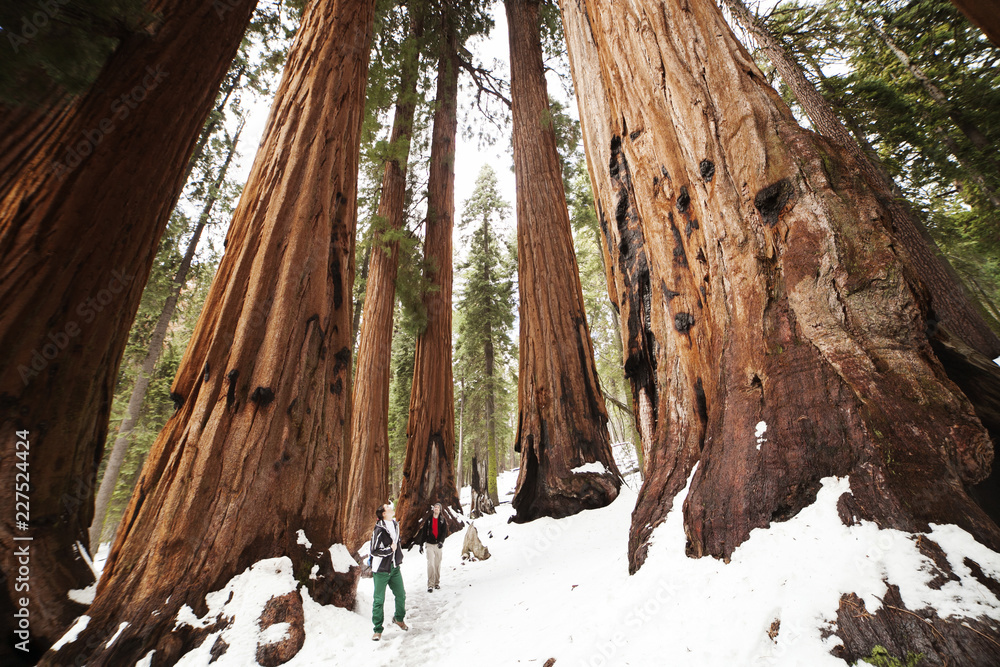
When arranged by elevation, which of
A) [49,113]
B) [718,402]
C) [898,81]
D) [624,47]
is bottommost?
[718,402]

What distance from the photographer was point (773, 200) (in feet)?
5.77

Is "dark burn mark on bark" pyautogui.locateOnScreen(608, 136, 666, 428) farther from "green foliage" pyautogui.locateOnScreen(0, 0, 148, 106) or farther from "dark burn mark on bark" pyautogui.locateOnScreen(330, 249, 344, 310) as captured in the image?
"green foliage" pyautogui.locateOnScreen(0, 0, 148, 106)

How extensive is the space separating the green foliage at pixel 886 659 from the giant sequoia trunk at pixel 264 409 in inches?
115

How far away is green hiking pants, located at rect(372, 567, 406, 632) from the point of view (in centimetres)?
309

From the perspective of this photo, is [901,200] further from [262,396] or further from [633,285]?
[262,396]

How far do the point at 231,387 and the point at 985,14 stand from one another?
4.28 metres

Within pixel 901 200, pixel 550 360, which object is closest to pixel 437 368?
pixel 550 360

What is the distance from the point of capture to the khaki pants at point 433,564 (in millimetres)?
5074

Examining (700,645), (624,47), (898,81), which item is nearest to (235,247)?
(624,47)

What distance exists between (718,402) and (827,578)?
79cm

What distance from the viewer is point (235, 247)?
3086 millimetres

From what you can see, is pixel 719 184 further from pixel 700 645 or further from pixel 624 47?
pixel 700 645

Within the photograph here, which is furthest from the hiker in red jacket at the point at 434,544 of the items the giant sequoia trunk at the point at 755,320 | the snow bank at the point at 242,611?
the giant sequoia trunk at the point at 755,320

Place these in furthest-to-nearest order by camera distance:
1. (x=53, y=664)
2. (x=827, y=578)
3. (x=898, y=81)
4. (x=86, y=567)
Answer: (x=898, y=81)
(x=86, y=567)
(x=53, y=664)
(x=827, y=578)
